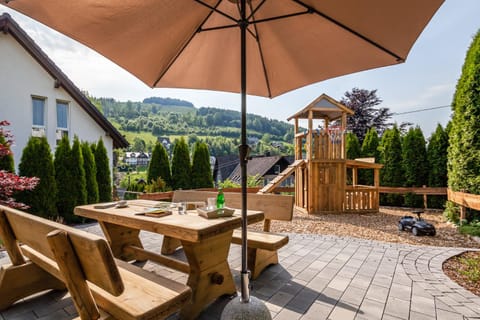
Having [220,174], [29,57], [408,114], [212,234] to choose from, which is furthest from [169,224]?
[220,174]

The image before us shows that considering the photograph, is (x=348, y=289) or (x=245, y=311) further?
(x=348, y=289)

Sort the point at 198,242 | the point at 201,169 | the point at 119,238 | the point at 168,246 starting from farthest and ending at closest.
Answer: the point at 201,169 < the point at 168,246 < the point at 119,238 < the point at 198,242

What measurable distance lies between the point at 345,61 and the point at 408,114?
17.4 m

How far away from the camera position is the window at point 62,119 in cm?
810

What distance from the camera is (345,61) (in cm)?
236

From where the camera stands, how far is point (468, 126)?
569 centimetres

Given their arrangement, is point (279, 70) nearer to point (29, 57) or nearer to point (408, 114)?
point (29, 57)

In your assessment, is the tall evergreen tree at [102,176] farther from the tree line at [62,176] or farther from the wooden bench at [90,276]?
the wooden bench at [90,276]

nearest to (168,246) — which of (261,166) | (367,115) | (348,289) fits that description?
(348,289)

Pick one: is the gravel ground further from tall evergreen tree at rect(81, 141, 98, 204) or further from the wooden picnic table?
tall evergreen tree at rect(81, 141, 98, 204)

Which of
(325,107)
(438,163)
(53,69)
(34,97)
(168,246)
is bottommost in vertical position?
(168,246)

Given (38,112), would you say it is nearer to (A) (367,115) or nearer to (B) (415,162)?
(B) (415,162)

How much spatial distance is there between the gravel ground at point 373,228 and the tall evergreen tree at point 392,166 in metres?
1.65

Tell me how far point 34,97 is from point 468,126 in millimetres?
11112
